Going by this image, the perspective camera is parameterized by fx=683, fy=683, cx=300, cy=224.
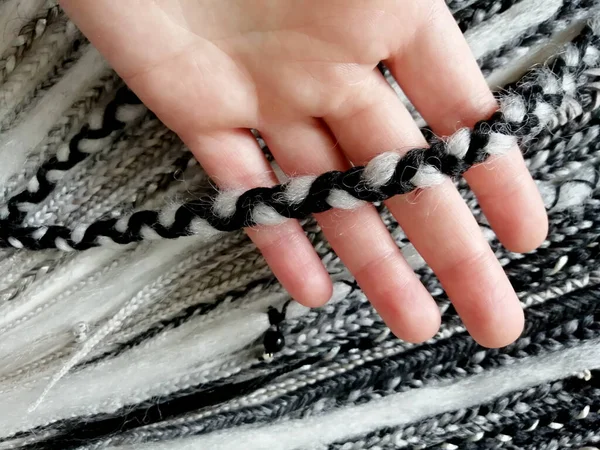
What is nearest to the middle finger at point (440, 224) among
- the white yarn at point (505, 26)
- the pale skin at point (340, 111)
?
the pale skin at point (340, 111)

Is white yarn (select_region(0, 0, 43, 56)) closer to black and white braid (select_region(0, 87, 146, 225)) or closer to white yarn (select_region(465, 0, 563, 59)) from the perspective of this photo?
black and white braid (select_region(0, 87, 146, 225))

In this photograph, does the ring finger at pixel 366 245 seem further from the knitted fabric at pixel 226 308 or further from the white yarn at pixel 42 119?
the white yarn at pixel 42 119

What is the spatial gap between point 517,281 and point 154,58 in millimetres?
360

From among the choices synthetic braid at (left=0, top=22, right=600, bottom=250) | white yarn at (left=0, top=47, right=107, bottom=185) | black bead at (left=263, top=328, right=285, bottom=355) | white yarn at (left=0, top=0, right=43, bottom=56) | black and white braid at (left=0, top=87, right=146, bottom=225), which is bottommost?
black bead at (left=263, top=328, right=285, bottom=355)

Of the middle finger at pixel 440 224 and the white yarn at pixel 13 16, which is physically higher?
the white yarn at pixel 13 16

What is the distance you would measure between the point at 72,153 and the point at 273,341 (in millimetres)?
236

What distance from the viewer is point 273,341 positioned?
594 mm

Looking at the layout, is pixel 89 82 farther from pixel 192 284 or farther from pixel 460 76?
pixel 460 76

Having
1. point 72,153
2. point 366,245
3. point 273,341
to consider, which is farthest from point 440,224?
point 72,153

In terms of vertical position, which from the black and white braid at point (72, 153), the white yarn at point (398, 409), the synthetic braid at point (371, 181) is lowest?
the white yarn at point (398, 409)

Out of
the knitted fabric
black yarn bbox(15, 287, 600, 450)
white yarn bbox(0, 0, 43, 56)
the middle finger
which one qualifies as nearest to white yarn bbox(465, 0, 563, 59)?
the knitted fabric

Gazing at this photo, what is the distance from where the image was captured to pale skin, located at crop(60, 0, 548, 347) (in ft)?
1.66

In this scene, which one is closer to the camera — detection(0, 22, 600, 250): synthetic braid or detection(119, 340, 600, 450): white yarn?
detection(0, 22, 600, 250): synthetic braid

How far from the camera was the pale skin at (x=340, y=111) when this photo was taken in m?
0.51
